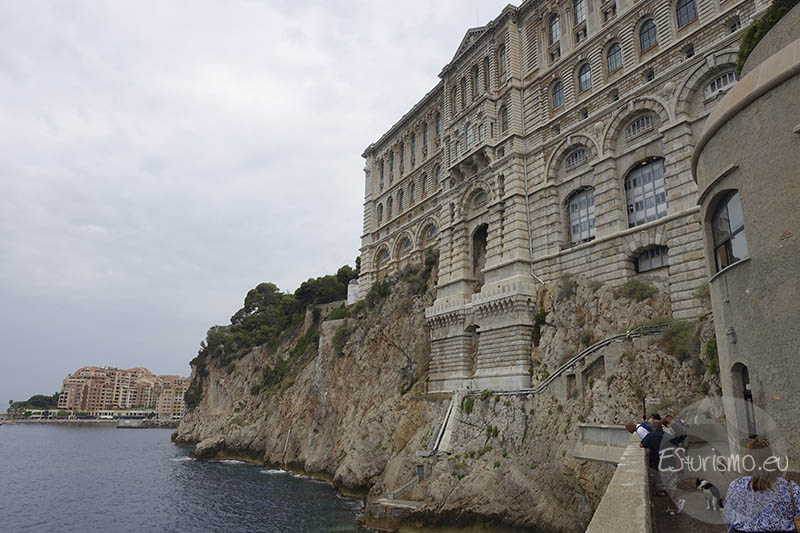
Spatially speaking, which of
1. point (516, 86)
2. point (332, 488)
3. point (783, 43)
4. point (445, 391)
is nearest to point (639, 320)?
point (445, 391)

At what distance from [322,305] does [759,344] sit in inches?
2182

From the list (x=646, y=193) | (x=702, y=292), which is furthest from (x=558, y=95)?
(x=702, y=292)

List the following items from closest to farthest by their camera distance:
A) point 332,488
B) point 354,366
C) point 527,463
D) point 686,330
A: 1. point 686,330
2. point 527,463
3. point 332,488
4. point 354,366

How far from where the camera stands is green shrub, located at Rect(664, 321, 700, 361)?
18500 millimetres

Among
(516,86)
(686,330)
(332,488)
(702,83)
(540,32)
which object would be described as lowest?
(332,488)

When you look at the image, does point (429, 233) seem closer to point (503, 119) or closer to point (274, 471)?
point (503, 119)

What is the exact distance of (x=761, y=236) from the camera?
9.12 m

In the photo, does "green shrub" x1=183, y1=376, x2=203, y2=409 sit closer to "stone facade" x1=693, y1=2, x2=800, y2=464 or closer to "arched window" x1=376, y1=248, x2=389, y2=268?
"arched window" x1=376, y1=248, x2=389, y2=268

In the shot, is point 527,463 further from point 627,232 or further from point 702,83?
point 702,83

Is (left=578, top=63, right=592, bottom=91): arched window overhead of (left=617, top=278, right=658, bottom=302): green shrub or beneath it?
overhead

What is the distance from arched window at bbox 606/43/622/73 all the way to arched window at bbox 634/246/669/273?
10.9 m

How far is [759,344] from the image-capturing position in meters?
9.21

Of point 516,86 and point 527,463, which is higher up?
point 516,86

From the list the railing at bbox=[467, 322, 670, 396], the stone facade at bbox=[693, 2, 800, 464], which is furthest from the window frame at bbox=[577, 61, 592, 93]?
the stone facade at bbox=[693, 2, 800, 464]
